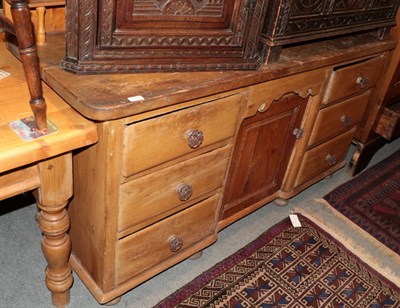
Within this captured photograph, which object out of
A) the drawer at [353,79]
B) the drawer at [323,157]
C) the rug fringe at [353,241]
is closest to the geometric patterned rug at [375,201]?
the rug fringe at [353,241]

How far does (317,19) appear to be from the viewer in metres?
1.54

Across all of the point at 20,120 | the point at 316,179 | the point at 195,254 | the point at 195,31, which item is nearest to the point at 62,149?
the point at 20,120

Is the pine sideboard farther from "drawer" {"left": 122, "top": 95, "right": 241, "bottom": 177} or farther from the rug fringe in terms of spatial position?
the rug fringe

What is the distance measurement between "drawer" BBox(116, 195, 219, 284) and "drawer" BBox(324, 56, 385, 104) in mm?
688

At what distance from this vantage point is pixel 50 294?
1576 mm

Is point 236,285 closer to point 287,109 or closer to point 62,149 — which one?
point 287,109

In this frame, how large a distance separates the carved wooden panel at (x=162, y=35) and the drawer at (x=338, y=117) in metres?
0.61

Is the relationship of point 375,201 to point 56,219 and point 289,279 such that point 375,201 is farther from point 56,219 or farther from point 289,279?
point 56,219

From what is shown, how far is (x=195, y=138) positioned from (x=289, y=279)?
825 mm

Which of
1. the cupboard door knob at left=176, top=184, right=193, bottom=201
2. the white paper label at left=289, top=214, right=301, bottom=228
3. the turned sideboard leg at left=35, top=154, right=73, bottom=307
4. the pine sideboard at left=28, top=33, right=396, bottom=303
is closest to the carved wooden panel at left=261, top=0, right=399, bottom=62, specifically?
the pine sideboard at left=28, top=33, right=396, bottom=303

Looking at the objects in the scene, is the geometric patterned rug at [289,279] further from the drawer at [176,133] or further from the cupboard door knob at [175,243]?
the drawer at [176,133]

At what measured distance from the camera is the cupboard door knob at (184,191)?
Result: 55.2 inches

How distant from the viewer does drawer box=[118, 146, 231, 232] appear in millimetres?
1279

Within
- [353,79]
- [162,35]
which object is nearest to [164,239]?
[162,35]
